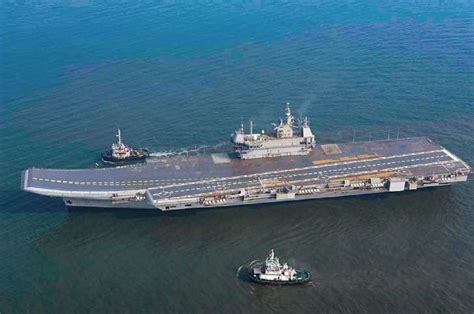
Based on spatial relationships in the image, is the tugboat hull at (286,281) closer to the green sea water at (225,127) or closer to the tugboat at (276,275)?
the tugboat at (276,275)

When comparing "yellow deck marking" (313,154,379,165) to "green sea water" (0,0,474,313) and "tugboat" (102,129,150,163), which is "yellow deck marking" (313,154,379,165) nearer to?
"green sea water" (0,0,474,313)

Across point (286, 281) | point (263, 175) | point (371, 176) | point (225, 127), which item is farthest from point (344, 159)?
point (286, 281)

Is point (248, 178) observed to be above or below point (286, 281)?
above

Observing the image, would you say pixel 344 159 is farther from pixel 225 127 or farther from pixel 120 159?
pixel 120 159

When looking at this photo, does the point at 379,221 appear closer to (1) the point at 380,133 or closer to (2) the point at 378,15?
(1) the point at 380,133

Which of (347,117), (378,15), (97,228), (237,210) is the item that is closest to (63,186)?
(97,228)

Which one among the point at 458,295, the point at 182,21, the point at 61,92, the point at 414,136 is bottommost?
the point at 458,295
